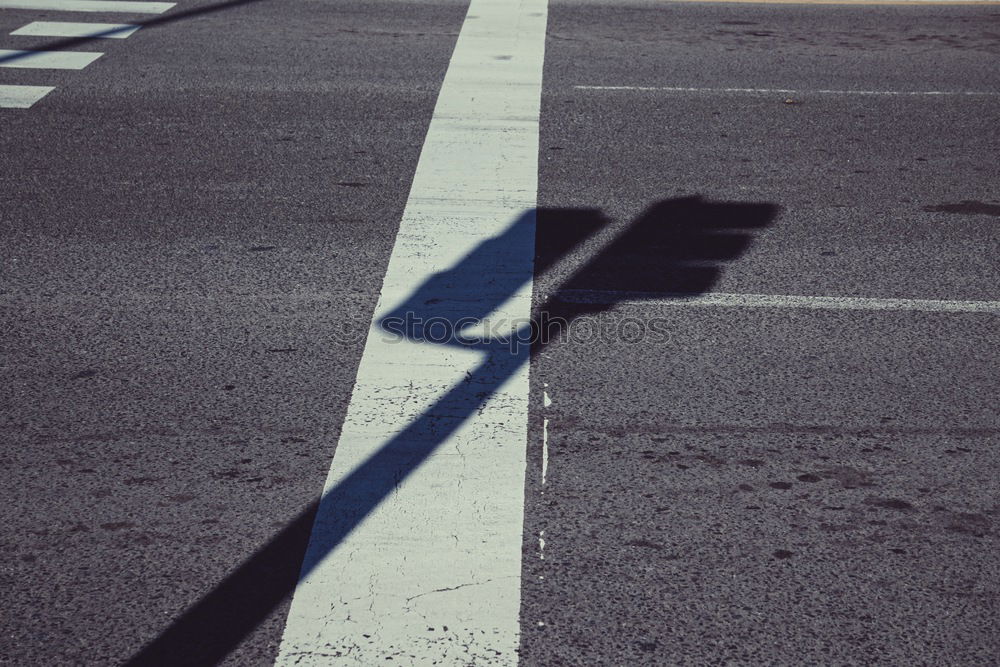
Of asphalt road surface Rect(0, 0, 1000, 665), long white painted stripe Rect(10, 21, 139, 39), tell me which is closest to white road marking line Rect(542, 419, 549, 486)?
asphalt road surface Rect(0, 0, 1000, 665)

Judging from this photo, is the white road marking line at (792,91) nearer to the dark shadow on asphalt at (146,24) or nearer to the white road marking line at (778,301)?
the white road marking line at (778,301)

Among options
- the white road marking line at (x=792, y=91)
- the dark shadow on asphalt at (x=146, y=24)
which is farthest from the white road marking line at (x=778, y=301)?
the dark shadow on asphalt at (x=146, y=24)

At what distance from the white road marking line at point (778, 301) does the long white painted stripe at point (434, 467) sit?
0.43 m

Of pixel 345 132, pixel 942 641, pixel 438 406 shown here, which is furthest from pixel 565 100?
pixel 942 641

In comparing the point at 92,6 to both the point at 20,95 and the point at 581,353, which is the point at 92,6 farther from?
the point at 581,353

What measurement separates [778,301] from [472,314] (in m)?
1.55

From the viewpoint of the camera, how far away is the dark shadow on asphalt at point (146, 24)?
9797 millimetres

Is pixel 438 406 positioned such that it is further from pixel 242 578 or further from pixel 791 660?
pixel 791 660

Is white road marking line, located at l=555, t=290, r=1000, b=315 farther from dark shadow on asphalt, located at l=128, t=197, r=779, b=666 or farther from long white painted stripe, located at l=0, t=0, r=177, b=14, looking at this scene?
long white painted stripe, located at l=0, t=0, r=177, b=14

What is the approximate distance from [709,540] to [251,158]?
185 inches

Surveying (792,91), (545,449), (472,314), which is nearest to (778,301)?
(472,314)

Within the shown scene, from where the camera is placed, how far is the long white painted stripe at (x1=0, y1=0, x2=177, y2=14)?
11.2m

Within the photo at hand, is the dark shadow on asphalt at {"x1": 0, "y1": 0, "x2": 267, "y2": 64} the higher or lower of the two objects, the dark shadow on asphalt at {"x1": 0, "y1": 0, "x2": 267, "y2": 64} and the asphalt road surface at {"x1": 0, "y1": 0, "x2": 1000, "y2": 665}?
the higher

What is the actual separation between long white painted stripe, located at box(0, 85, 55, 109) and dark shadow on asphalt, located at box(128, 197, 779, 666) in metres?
4.47
